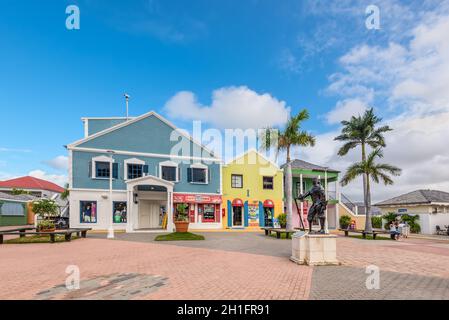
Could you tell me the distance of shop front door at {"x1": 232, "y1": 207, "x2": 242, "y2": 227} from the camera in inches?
1112

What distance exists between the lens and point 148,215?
2516 centimetres

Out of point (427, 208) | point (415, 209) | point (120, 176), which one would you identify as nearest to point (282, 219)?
point (415, 209)

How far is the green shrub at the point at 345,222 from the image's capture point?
3078cm

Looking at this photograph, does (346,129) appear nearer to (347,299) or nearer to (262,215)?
(262,215)

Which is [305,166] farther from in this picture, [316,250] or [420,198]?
[316,250]

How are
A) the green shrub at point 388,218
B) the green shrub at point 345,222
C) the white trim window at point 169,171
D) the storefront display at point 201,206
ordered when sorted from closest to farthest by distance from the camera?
1. the white trim window at point 169,171
2. the storefront display at point 201,206
3. the green shrub at point 388,218
4. the green shrub at point 345,222

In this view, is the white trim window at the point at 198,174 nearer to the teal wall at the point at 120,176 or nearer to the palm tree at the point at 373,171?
the teal wall at the point at 120,176

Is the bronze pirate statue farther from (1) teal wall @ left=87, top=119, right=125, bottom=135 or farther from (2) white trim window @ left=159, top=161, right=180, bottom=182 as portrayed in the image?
(1) teal wall @ left=87, top=119, right=125, bottom=135

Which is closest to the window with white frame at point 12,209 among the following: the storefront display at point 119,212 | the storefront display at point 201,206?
the storefront display at point 119,212

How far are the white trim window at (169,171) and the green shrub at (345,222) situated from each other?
17972mm

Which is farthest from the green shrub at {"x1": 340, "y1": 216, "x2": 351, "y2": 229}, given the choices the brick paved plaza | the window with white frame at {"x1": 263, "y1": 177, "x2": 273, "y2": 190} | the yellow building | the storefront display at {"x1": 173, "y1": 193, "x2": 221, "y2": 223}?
the brick paved plaza

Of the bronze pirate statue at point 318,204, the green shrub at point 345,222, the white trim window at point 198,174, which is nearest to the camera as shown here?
the bronze pirate statue at point 318,204

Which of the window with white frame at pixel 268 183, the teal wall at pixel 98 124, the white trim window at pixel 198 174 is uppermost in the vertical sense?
the teal wall at pixel 98 124
